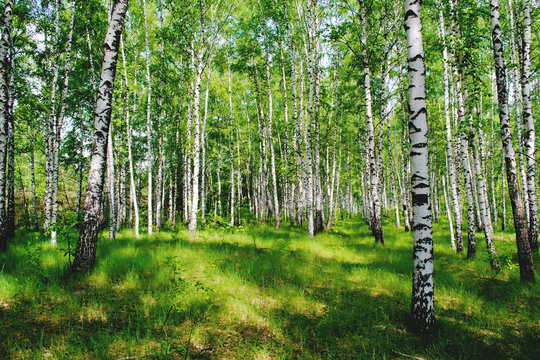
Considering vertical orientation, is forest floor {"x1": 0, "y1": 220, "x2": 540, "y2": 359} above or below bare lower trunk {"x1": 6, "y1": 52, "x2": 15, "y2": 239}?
below

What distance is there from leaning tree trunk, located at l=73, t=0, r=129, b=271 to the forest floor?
15.7 inches

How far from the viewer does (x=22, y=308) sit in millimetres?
3324

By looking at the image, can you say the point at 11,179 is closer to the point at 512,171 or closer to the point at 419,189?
the point at 419,189

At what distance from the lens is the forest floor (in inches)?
116

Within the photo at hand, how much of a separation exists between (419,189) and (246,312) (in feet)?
10.4

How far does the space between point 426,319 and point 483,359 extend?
64 centimetres

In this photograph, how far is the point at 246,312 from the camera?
152 inches

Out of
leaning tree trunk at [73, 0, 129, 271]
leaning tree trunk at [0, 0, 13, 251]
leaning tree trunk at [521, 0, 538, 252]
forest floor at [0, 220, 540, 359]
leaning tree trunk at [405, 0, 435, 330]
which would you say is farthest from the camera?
leaning tree trunk at [521, 0, 538, 252]

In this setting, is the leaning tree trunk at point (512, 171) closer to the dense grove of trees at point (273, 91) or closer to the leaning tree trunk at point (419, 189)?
the dense grove of trees at point (273, 91)

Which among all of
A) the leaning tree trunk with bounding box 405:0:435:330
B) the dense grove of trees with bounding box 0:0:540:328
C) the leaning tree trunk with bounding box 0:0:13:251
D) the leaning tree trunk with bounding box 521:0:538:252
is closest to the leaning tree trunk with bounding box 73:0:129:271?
the dense grove of trees with bounding box 0:0:540:328

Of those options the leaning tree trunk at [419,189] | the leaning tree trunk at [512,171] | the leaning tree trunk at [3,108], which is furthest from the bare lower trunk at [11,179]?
the leaning tree trunk at [512,171]

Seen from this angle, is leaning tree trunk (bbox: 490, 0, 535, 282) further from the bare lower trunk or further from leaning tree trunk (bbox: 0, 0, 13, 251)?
the bare lower trunk

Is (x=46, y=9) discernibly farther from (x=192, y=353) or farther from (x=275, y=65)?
(x=192, y=353)

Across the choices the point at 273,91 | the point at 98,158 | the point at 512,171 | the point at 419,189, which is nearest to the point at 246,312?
the point at 419,189
